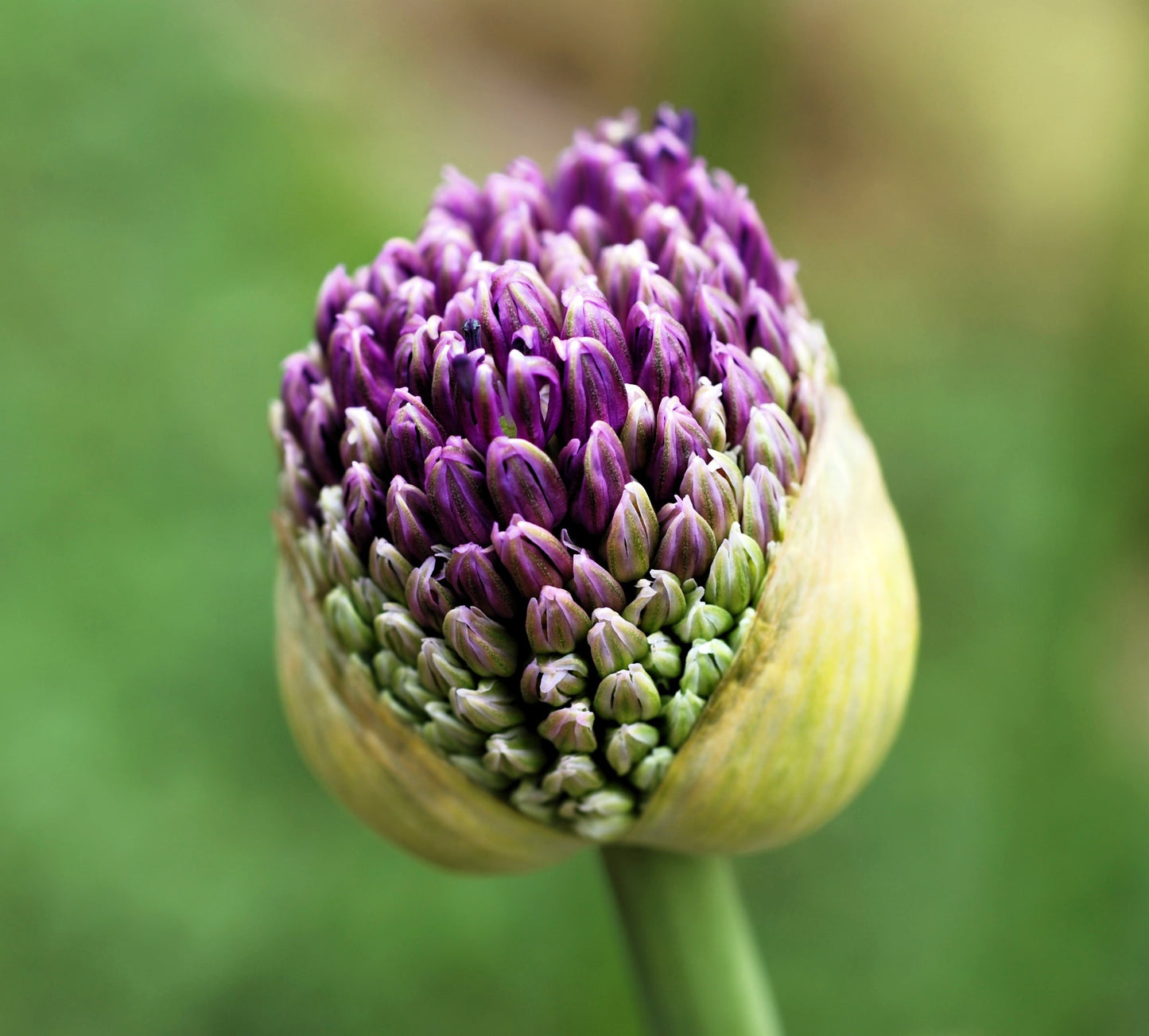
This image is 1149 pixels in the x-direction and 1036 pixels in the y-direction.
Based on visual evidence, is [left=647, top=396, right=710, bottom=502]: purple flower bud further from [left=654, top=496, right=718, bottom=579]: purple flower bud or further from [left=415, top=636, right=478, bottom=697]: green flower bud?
[left=415, top=636, right=478, bottom=697]: green flower bud

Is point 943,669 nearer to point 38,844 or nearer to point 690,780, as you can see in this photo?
point 690,780

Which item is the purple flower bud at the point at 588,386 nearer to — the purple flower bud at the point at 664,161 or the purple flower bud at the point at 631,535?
the purple flower bud at the point at 631,535

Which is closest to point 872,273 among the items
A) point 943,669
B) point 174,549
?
point 943,669

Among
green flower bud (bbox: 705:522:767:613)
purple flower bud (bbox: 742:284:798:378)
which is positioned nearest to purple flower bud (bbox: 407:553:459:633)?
green flower bud (bbox: 705:522:767:613)

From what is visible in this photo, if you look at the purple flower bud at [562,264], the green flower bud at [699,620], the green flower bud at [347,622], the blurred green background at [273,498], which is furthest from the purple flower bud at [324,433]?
the blurred green background at [273,498]

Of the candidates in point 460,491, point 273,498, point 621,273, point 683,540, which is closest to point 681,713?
point 683,540
